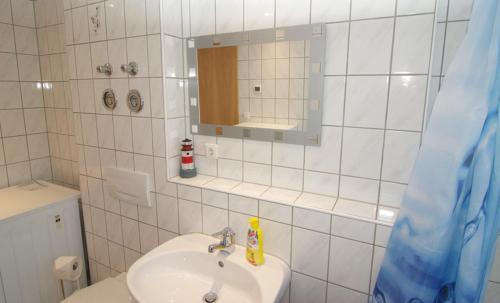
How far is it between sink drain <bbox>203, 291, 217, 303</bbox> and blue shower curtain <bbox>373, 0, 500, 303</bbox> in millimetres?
683

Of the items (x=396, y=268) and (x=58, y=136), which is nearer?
(x=396, y=268)

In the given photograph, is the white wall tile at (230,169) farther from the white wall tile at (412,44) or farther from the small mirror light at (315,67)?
the white wall tile at (412,44)

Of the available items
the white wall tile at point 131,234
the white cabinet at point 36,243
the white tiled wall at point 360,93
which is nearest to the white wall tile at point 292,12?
the white tiled wall at point 360,93

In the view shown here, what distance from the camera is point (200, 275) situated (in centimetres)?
130

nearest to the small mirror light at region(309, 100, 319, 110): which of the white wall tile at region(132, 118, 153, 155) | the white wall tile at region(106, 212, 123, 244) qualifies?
the white wall tile at region(132, 118, 153, 155)

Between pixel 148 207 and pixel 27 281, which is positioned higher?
pixel 148 207

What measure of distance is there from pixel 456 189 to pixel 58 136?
2445mm

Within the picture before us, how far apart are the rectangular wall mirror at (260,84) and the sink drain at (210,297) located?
69 centimetres

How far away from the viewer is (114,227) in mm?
1758

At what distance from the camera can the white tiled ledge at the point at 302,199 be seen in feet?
3.59

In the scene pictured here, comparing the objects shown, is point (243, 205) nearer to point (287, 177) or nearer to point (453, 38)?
point (287, 177)

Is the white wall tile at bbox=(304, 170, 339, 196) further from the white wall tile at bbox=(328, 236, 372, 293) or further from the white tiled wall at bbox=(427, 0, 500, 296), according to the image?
the white tiled wall at bbox=(427, 0, 500, 296)

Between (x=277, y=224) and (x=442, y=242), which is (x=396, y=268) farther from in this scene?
(x=277, y=224)

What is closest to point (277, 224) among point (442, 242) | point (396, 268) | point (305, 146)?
point (305, 146)
